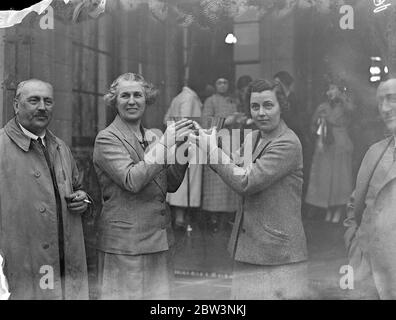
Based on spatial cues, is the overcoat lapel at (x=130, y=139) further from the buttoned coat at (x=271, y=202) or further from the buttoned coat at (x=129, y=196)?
the buttoned coat at (x=271, y=202)

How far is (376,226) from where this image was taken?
359 centimetres

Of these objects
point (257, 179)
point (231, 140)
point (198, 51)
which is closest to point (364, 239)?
point (257, 179)

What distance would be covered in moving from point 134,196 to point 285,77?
116 centimetres

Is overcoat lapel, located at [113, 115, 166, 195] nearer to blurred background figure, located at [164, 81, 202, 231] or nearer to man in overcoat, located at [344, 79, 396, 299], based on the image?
blurred background figure, located at [164, 81, 202, 231]

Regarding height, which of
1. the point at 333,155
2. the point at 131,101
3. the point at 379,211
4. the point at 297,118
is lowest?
the point at 379,211

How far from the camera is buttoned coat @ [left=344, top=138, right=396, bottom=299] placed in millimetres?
3582

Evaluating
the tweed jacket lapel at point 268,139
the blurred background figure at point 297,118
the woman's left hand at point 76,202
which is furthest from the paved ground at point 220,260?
the woman's left hand at point 76,202

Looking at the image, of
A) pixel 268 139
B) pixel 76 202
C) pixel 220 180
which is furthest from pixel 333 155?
pixel 76 202

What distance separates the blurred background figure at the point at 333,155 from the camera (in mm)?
3611

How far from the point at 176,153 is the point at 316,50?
1.05 meters

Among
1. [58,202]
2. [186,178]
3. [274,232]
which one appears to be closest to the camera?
[274,232]

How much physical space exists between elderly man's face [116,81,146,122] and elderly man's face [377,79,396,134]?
1.43 metres

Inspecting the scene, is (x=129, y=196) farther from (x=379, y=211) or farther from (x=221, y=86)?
(x=379, y=211)

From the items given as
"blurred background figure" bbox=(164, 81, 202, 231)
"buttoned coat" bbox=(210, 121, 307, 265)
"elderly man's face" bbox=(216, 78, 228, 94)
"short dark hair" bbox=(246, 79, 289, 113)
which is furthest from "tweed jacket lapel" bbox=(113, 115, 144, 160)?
"short dark hair" bbox=(246, 79, 289, 113)
